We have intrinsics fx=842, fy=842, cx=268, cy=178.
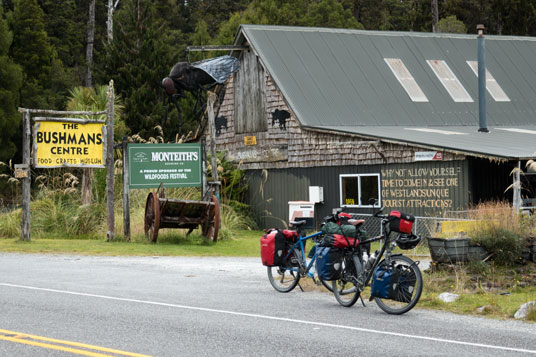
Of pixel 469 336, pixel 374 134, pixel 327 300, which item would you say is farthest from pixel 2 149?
pixel 469 336

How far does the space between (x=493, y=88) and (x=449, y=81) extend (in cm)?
188

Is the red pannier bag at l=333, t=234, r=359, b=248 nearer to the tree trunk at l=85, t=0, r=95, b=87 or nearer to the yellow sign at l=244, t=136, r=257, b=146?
the yellow sign at l=244, t=136, r=257, b=146

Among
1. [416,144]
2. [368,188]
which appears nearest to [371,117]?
[368,188]

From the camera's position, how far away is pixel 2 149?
4112cm

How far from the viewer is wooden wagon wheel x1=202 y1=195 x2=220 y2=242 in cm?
2255

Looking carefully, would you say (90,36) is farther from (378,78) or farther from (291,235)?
(291,235)

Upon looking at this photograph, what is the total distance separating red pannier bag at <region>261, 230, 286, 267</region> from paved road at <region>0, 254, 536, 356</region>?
19.6 inches

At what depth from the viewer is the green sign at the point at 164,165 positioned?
2345cm

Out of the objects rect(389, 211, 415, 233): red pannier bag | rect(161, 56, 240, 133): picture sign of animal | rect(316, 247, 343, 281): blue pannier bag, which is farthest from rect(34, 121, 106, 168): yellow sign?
rect(389, 211, 415, 233): red pannier bag

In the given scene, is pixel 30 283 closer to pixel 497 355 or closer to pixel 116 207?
pixel 497 355

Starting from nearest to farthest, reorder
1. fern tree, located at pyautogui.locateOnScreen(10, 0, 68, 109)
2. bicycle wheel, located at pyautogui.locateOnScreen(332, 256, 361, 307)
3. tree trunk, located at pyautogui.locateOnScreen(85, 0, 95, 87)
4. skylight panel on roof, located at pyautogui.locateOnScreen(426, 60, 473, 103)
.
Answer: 1. bicycle wheel, located at pyautogui.locateOnScreen(332, 256, 361, 307)
2. skylight panel on roof, located at pyautogui.locateOnScreen(426, 60, 473, 103)
3. fern tree, located at pyautogui.locateOnScreen(10, 0, 68, 109)
4. tree trunk, located at pyautogui.locateOnScreen(85, 0, 95, 87)

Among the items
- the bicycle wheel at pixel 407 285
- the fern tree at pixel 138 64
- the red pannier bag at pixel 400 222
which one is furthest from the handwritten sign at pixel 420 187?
the fern tree at pixel 138 64

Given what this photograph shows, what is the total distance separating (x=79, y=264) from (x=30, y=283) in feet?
11.3

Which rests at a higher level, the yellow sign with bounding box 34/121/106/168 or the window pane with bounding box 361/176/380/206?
the yellow sign with bounding box 34/121/106/168
